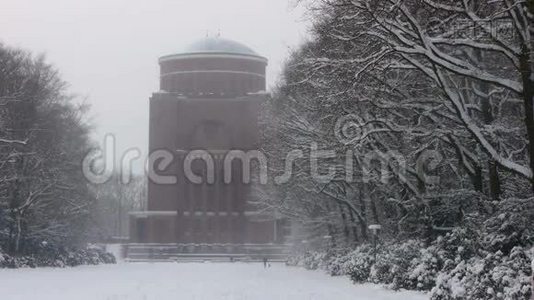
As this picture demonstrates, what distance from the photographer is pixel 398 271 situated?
66.2ft

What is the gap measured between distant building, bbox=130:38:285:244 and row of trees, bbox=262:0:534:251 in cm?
4020

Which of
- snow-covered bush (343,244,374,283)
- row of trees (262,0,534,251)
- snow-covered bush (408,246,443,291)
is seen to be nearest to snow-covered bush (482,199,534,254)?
row of trees (262,0,534,251)

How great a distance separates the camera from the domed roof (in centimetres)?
7762

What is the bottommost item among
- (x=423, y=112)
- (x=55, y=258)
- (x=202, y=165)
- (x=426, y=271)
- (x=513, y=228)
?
(x=55, y=258)

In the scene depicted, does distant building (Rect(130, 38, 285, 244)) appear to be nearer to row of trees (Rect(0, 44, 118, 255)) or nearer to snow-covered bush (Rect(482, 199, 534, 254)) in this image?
row of trees (Rect(0, 44, 118, 255))

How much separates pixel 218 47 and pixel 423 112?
60066 mm

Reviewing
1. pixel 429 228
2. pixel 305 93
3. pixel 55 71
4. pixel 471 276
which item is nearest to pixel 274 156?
pixel 305 93

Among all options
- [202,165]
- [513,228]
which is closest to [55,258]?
[202,165]

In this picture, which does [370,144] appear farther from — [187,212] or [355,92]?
[187,212]

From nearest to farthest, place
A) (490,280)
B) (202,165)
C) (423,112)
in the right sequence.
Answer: (490,280) → (423,112) → (202,165)

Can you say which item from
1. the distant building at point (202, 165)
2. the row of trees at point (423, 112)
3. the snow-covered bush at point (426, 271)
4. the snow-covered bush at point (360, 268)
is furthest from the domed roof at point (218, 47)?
the snow-covered bush at point (426, 271)

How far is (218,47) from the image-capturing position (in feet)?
256

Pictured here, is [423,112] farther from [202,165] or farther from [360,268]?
[202,165]

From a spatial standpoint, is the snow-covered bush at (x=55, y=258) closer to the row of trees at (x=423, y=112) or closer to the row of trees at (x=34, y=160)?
the row of trees at (x=34, y=160)
